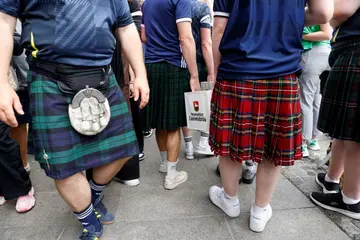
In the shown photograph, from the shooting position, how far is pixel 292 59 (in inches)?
57.0

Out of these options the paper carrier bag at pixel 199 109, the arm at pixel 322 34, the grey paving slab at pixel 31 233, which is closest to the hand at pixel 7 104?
the grey paving slab at pixel 31 233

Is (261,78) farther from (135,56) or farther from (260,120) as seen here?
(135,56)

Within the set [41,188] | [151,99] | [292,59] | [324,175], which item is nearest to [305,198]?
[324,175]

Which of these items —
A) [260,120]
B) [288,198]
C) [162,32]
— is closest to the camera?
[260,120]

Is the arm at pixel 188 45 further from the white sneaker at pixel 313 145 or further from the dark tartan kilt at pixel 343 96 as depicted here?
the white sneaker at pixel 313 145

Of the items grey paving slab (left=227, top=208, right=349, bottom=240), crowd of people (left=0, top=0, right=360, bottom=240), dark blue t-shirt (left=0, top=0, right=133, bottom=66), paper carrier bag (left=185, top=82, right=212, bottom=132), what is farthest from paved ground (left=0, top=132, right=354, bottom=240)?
dark blue t-shirt (left=0, top=0, right=133, bottom=66)

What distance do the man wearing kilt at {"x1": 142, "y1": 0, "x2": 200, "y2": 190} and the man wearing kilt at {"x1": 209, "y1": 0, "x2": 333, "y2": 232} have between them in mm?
679

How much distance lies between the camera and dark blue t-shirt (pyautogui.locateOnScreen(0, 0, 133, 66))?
47.8 inches

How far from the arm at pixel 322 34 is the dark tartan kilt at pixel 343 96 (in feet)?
2.82

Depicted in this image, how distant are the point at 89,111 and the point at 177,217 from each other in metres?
1.08

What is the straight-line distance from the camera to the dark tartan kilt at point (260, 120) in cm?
143

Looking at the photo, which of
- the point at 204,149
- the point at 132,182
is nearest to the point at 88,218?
the point at 132,182

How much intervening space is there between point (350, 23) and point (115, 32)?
5.32 ft

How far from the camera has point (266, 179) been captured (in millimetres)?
1618
